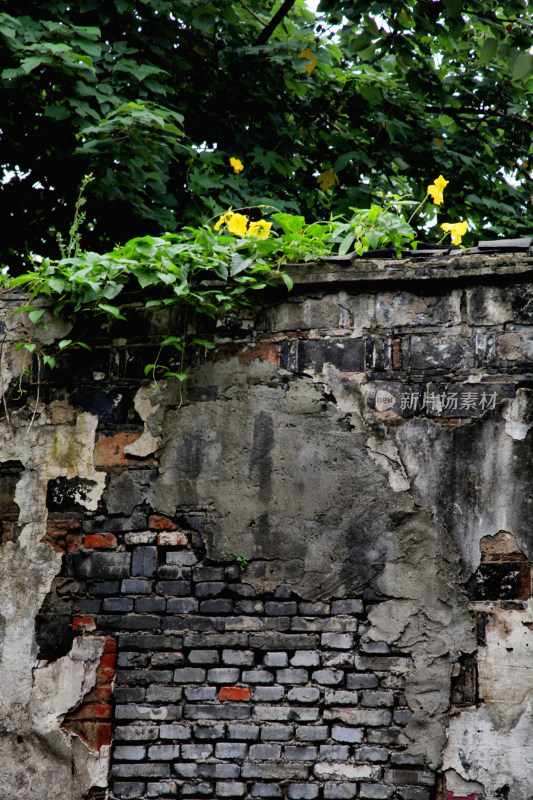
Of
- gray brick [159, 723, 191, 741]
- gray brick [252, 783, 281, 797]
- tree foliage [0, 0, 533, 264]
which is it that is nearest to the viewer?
gray brick [252, 783, 281, 797]

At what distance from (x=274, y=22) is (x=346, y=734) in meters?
4.62

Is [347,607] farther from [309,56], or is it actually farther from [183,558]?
[309,56]

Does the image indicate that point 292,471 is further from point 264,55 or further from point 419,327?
point 264,55

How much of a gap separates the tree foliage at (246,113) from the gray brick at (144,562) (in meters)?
2.12

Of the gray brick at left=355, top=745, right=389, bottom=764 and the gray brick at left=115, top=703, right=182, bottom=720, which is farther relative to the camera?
the gray brick at left=115, top=703, right=182, bottom=720

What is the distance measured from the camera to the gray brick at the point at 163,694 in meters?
3.37

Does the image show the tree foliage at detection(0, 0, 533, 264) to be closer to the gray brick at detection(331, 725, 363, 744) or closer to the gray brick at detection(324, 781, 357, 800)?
the gray brick at detection(331, 725, 363, 744)

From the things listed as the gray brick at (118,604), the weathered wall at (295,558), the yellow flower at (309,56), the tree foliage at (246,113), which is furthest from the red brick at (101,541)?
the yellow flower at (309,56)

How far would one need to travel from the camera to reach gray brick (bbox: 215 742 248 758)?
328cm

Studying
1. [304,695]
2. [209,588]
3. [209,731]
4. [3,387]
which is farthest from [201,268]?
[209,731]

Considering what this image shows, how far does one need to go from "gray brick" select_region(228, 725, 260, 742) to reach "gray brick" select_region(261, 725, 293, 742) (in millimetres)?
33

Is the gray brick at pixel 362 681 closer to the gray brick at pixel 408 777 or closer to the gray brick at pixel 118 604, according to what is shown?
the gray brick at pixel 408 777

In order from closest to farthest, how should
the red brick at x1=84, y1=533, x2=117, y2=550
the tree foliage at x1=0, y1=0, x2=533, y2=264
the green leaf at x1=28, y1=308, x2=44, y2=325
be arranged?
1. the red brick at x1=84, y1=533, x2=117, y2=550
2. the green leaf at x1=28, y1=308, x2=44, y2=325
3. the tree foliage at x1=0, y1=0, x2=533, y2=264

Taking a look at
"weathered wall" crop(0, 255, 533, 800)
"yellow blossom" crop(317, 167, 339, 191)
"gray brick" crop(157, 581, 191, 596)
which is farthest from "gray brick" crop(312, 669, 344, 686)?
"yellow blossom" crop(317, 167, 339, 191)
